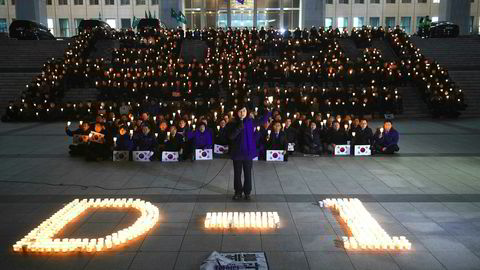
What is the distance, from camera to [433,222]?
21.0 feet

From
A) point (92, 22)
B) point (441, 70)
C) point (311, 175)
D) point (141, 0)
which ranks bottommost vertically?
point (311, 175)

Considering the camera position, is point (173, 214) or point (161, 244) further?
point (173, 214)

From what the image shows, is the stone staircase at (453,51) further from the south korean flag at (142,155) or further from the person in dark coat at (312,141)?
the south korean flag at (142,155)

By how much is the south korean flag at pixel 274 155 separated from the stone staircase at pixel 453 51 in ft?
55.9

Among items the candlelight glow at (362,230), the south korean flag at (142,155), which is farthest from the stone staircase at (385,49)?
the candlelight glow at (362,230)

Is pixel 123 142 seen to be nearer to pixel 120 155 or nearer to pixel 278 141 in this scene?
pixel 120 155

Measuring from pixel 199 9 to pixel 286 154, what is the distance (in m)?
37.2

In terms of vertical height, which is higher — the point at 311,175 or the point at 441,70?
the point at 441,70

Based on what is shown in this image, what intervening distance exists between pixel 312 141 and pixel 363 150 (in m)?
1.29

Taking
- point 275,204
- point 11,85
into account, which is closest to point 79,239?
point 275,204

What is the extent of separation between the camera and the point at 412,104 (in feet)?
64.7

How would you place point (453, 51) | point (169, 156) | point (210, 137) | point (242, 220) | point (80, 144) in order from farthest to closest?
1. point (453, 51)
2. point (80, 144)
3. point (210, 137)
4. point (169, 156)
5. point (242, 220)

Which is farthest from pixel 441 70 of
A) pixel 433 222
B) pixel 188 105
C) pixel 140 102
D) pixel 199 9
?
pixel 199 9

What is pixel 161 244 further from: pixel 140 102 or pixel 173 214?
pixel 140 102
